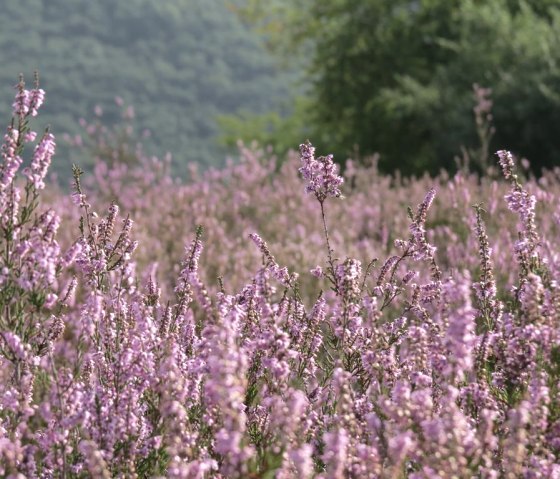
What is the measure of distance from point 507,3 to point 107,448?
1802cm

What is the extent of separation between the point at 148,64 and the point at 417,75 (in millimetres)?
28292

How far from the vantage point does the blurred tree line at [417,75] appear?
1438cm

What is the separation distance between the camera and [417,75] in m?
18.5

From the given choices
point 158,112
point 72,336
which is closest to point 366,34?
point 72,336

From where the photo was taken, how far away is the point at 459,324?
2430 mm

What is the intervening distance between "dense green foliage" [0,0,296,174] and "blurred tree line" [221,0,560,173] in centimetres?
1506

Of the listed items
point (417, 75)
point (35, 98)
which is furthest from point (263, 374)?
point (417, 75)

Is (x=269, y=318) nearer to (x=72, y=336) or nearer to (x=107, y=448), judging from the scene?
(x=107, y=448)

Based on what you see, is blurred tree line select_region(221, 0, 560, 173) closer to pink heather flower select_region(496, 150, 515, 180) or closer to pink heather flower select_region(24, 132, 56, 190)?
pink heather flower select_region(496, 150, 515, 180)

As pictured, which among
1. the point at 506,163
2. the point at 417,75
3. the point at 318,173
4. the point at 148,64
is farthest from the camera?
the point at 148,64

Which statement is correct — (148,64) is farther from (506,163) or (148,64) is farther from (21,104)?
(21,104)

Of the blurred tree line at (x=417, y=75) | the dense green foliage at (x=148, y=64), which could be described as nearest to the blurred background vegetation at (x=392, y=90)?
the blurred tree line at (x=417, y=75)

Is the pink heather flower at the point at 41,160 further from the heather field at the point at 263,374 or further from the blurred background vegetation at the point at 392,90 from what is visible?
the blurred background vegetation at the point at 392,90

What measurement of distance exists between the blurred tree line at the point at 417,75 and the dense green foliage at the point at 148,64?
49.4 ft
